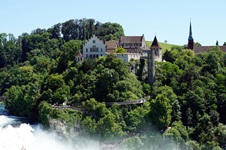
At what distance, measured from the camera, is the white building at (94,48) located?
67875 mm

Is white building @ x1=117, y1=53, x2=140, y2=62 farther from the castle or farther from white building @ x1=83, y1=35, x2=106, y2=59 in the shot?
white building @ x1=83, y1=35, x2=106, y2=59

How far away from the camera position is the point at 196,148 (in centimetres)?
4784

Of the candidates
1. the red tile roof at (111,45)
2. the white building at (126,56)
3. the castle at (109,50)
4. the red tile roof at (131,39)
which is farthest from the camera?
the red tile roof at (131,39)

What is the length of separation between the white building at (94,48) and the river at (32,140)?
60.2ft

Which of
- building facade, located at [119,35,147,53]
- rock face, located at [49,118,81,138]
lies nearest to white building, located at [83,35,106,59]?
building facade, located at [119,35,147,53]

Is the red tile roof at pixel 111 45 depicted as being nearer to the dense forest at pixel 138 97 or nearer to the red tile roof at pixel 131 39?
the red tile roof at pixel 131 39

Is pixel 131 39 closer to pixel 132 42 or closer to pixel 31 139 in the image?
pixel 132 42

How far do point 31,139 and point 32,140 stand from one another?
287 millimetres

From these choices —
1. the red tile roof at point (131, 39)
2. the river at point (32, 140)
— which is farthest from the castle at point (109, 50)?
the river at point (32, 140)

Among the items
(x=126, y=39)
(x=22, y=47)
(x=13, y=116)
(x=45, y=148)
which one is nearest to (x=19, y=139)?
(x=45, y=148)

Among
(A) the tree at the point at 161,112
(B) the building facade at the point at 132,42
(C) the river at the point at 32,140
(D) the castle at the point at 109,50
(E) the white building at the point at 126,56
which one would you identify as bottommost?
(C) the river at the point at 32,140

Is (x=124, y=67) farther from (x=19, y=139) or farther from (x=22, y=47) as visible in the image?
(x=22, y=47)

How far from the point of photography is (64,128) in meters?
50.8

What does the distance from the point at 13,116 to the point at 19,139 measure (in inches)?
626
